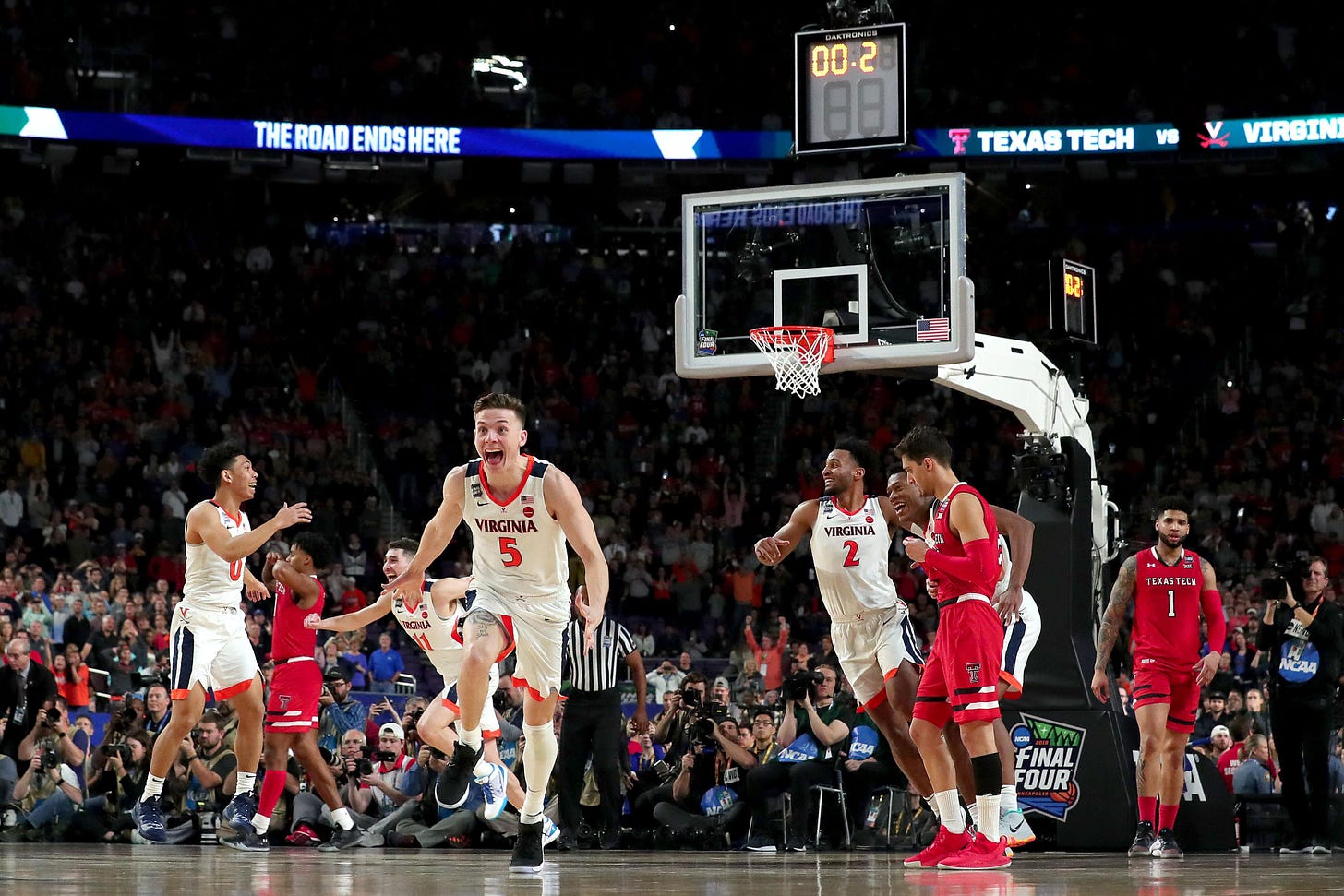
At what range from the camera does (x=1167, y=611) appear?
11242 millimetres

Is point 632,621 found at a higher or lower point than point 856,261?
lower

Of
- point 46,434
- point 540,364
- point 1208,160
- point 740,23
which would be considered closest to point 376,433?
point 540,364

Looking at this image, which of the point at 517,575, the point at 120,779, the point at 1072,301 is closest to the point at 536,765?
the point at 517,575

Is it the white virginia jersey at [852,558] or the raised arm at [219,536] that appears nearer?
the white virginia jersey at [852,558]

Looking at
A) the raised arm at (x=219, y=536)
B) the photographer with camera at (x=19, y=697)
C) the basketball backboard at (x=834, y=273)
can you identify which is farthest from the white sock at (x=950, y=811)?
the photographer with camera at (x=19, y=697)

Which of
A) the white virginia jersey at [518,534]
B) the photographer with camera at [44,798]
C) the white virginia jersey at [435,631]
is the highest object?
the white virginia jersey at [518,534]

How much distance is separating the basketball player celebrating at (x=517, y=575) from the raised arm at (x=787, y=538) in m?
1.36

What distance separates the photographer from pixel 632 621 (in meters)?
21.5

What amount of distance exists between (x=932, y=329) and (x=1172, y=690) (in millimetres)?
3006

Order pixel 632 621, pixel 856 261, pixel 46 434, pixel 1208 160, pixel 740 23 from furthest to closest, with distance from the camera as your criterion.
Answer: pixel 740 23 < pixel 1208 160 < pixel 46 434 < pixel 632 621 < pixel 856 261

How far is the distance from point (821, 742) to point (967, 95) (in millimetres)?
16741

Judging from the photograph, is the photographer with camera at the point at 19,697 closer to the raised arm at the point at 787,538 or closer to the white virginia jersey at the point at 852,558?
the raised arm at the point at 787,538

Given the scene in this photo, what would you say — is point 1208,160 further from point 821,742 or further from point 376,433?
point 821,742

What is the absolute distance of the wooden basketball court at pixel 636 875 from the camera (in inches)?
262
